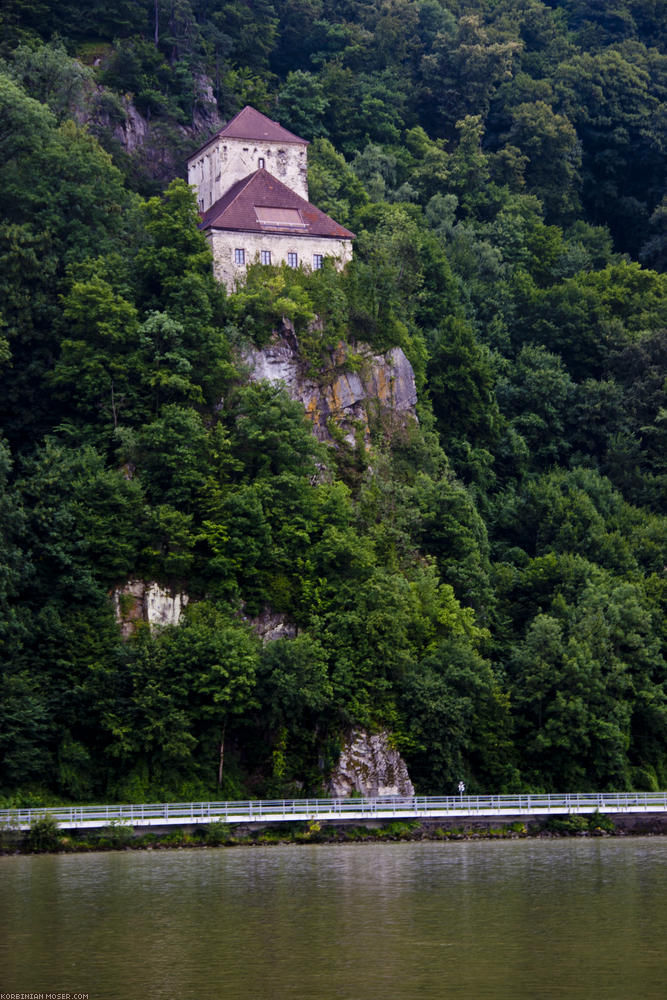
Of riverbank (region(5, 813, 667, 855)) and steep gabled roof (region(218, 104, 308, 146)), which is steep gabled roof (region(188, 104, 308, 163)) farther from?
riverbank (region(5, 813, 667, 855))

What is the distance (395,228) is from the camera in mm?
87812

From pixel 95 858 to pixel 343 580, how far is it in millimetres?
20730

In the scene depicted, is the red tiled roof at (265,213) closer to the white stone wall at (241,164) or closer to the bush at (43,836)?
the white stone wall at (241,164)

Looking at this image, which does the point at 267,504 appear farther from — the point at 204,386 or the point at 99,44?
the point at 99,44

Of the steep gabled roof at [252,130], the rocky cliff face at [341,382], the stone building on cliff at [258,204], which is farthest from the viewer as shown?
the steep gabled roof at [252,130]

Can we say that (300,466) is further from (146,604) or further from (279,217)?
(279,217)

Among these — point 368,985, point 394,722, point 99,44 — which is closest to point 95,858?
point 394,722

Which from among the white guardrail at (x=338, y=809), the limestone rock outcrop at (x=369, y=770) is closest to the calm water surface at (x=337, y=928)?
the white guardrail at (x=338, y=809)

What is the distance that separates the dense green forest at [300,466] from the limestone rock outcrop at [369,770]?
1.93ft

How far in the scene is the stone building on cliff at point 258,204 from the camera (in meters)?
77.8

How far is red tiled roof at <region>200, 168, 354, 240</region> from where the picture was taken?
7825 centimetres

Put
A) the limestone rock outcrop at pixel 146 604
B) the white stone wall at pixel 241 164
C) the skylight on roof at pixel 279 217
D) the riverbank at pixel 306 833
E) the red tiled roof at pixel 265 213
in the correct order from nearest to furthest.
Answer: the riverbank at pixel 306 833, the limestone rock outcrop at pixel 146 604, the red tiled roof at pixel 265 213, the skylight on roof at pixel 279 217, the white stone wall at pixel 241 164

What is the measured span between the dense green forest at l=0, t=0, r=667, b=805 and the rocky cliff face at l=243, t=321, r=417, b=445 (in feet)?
3.21

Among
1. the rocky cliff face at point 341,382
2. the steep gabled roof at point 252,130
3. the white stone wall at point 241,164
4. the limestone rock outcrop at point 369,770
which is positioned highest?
the steep gabled roof at point 252,130
